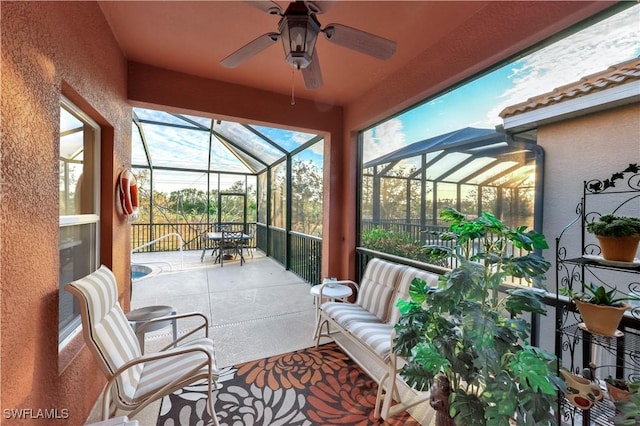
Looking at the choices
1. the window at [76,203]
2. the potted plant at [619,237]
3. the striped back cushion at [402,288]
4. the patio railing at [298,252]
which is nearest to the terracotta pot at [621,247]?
the potted plant at [619,237]

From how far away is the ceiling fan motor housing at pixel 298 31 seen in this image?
4.70 feet

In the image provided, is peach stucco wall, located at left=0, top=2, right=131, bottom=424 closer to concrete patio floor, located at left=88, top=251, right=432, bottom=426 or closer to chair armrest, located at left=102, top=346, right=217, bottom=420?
chair armrest, located at left=102, top=346, right=217, bottom=420

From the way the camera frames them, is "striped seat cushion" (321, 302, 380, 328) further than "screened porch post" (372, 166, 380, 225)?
No

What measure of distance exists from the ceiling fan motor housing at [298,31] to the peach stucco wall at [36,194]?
46.7 inches

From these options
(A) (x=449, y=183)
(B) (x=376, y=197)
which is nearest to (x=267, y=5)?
(A) (x=449, y=183)

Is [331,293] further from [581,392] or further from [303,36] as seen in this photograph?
[303,36]

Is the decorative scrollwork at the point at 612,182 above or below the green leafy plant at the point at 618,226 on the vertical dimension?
above

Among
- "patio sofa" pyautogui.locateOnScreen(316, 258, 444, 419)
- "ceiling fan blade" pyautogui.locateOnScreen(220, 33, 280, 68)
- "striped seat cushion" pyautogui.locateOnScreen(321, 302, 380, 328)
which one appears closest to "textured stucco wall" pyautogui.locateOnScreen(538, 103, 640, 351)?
"patio sofa" pyautogui.locateOnScreen(316, 258, 444, 419)

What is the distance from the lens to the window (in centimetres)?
175

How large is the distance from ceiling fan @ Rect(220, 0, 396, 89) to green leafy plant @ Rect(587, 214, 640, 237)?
150 centimetres

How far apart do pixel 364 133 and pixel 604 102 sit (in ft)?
8.27

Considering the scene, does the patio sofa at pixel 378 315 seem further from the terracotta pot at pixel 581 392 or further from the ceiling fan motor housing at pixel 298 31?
the ceiling fan motor housing at pixel 298 31

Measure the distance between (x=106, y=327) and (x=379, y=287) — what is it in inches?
87.8

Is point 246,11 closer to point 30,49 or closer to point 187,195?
point 30,49
